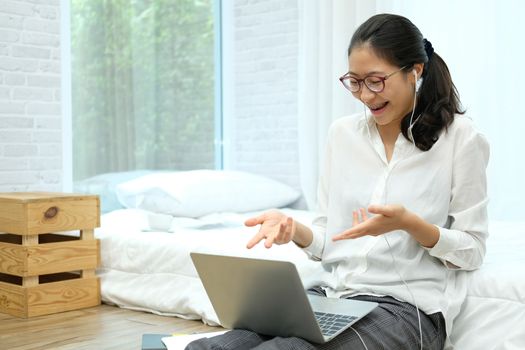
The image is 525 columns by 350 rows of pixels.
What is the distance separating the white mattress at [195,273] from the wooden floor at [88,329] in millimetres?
75

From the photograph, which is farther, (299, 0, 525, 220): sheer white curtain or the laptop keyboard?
(299, 0, 525, 220): sheer white curtain

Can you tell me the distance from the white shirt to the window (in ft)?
7.61

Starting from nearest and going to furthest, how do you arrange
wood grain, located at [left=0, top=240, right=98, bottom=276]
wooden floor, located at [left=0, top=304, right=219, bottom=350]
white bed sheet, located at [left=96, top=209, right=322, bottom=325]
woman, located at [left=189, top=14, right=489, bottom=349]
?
1. woman, located at [left=189, top=14, right=489, bottom=349]
2. wooden floor, located at [left=0, top=304, right=219, bottom=350]
3. white bed sheet, located at [left=96, top=209, right=322, bottom=325]
4. wood grain, located at [left=0, top=240, right=98, bottom=276]

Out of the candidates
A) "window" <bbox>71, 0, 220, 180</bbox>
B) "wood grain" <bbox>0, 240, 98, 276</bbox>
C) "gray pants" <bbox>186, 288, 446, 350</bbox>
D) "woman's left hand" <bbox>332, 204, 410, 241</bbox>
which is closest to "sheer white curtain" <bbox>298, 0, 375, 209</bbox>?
"window" <bbox>71, 0, 220, 180</bbox>

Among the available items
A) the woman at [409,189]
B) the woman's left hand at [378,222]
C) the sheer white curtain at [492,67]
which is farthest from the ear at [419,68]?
the sheer white curtain at [492,67]

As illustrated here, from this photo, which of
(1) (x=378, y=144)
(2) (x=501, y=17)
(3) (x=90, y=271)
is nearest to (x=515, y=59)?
(2) (x=501, y=17)

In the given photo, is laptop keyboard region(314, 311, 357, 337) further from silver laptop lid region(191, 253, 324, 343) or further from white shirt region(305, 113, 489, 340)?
white shirt region(305, 113, 489, 340)

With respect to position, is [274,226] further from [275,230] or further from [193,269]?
[193,269]

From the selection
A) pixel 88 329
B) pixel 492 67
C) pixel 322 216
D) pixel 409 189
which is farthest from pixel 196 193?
pixel 409 189

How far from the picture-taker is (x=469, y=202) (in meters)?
1.73

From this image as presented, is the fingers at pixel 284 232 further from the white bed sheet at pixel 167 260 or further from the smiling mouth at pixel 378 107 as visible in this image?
the white bed sheet at pixel 167 260

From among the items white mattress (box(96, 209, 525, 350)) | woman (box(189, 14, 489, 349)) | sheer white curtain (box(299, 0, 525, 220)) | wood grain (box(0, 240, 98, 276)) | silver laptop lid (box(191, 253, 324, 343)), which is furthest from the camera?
sheer white curtain (box(299, 0, 525, 220))

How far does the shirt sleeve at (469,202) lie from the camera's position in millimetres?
1712

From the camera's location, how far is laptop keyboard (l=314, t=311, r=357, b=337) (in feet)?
4.87
